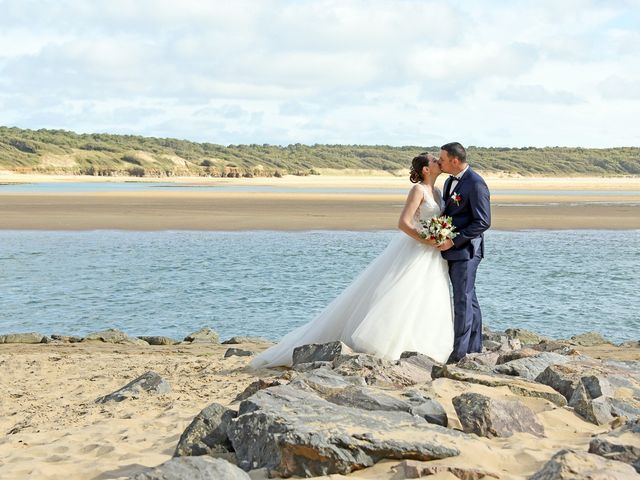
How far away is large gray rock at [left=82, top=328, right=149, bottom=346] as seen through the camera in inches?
505

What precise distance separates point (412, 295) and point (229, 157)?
331 ft

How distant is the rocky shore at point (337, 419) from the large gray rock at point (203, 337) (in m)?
2.65

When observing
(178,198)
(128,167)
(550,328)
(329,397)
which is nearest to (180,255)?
(550,328)

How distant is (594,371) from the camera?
26.1ft

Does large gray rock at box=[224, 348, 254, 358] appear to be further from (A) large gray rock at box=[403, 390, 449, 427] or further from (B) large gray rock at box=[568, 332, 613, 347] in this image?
(A) large gray rock at box=[403, 390, 449, 427]

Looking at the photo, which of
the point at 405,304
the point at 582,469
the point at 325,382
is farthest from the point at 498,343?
the point at 582,469

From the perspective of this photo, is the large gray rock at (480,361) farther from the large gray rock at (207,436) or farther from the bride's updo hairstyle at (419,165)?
the large gray rock at (207,436)

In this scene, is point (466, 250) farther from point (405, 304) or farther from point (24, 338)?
point (24, 338)

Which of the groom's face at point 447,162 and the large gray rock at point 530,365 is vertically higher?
the groom's face at point 447,162

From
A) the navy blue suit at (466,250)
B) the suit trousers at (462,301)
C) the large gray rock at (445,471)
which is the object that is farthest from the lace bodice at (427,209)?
the large gray rock at (445,471)

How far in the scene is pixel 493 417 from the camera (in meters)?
6.01

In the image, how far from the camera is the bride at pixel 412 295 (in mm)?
8938

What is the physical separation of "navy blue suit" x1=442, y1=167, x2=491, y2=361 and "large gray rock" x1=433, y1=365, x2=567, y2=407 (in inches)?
47.9

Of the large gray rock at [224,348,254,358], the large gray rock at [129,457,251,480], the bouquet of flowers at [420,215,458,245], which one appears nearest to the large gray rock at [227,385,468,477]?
the large gray rock at [129,457,251,480]
